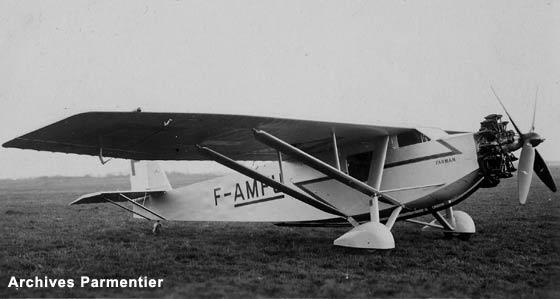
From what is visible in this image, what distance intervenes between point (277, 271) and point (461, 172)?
125 inches

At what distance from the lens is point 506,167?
20.9 ft

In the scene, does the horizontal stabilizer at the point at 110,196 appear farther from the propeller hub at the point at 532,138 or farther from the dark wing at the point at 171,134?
the propeller hub at the point at 532,138

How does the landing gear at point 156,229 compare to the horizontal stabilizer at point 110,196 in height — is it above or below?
below

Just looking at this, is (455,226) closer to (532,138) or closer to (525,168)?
(525,168)

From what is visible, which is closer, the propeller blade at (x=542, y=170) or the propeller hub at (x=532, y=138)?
the propeller hub at (x=532, y=138)

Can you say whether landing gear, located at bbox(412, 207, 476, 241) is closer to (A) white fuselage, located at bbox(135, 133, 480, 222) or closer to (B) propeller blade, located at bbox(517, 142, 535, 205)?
(A) white fuselage, located at bbox(135, 133, 480, 222)

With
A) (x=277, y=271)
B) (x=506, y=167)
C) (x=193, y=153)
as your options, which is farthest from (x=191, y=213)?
(x=506, y=167)

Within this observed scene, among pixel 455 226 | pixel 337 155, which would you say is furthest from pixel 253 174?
pixel 455 226

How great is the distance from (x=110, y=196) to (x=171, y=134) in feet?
12.4

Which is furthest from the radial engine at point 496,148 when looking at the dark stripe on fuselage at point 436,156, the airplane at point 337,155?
the dark stripe on fuselage at point 436,156

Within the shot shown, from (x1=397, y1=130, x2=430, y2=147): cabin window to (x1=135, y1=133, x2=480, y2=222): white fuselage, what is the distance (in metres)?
0.13

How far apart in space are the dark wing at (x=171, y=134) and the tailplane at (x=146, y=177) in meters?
3.05

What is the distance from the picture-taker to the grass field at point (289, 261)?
15.7 ft

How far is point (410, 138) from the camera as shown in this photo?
7.21m
